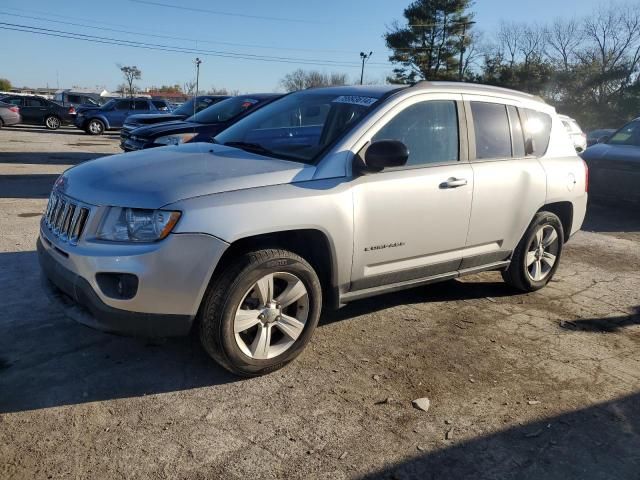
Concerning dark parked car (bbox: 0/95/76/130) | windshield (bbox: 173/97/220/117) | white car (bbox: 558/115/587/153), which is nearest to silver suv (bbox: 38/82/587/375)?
white car (bbox: 558/115/587/153)

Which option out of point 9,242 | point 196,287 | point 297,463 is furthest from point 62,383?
point 9,242

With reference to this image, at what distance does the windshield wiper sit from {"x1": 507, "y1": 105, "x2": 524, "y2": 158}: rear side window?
2155mm

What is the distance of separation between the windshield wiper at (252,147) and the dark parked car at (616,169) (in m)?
7.31

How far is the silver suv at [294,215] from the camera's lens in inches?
117

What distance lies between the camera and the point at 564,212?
536 centimetres

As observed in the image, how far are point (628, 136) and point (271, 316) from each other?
920 cm

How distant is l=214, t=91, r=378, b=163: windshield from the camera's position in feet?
12.4

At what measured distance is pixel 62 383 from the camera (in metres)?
3.19

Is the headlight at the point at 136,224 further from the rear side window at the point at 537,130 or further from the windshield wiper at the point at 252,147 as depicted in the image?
the rear side window at the point at 537,130

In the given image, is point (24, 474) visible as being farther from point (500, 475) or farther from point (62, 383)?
point (500, 475)

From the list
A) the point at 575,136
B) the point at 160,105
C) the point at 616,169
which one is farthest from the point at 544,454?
the point at 160,105

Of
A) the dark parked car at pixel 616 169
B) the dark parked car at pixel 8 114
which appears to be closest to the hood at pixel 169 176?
the dark parked car at pixel 616 169

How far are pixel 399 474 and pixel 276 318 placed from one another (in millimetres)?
1202

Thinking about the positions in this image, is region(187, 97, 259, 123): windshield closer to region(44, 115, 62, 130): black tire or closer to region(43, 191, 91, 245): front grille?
region(43, 191, 91, 245): front grille
